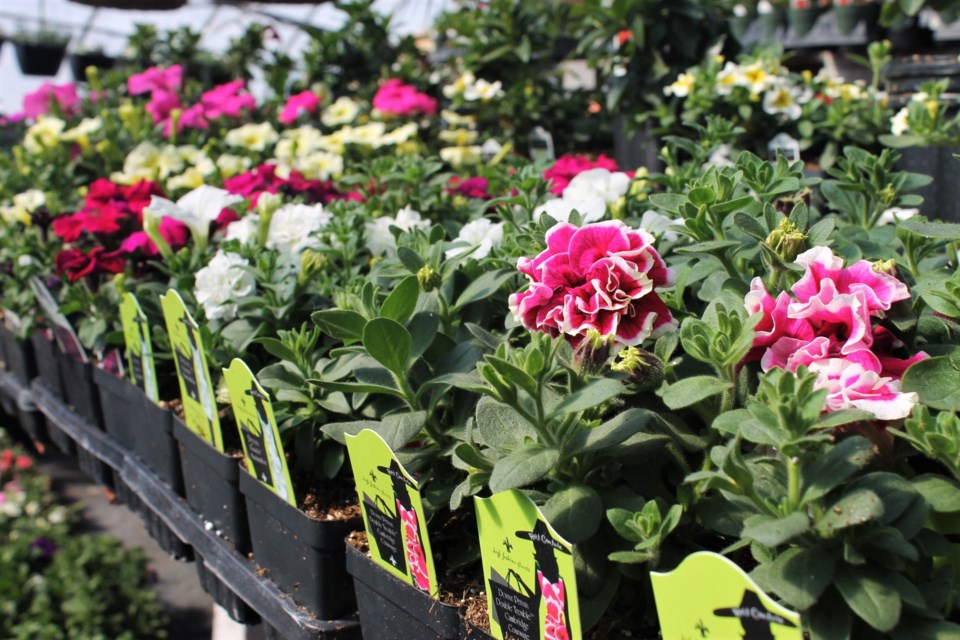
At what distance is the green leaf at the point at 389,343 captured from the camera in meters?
0.83

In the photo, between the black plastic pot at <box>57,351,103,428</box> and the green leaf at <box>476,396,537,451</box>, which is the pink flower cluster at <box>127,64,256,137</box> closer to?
the black plastic pot at <box>57,351,103,428</box>

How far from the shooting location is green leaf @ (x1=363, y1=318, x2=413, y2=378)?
0.83m

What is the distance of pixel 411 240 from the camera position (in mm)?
1075

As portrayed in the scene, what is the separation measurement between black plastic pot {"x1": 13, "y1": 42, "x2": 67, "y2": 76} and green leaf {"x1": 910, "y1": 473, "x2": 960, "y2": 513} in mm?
6088

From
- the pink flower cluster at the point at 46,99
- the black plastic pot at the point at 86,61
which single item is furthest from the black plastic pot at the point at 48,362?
the black plastic pot at the point at 86,61

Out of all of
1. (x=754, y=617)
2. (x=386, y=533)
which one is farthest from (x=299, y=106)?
(x=754, y=617)

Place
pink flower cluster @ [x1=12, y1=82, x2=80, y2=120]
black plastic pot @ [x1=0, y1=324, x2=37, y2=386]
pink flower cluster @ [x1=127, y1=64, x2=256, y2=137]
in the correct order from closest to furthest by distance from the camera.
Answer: black plastic pot @ [x1=0, y1=324, x2=37, y2=386], pink flower cluster @ [x1=127, y1=64, x2=256, y2=137], pink flower cluster @ [x1=12, y1=82, x2=80, y2=120]

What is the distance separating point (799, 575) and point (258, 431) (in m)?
0.62

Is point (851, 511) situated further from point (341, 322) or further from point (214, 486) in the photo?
point (214, 486)

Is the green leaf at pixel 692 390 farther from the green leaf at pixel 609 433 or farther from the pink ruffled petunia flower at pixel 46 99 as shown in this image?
the pink ruffled petunia flower at pixel 46 99

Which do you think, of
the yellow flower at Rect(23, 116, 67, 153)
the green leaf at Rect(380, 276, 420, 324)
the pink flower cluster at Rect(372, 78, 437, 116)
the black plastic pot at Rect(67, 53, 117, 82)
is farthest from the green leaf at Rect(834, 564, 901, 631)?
the black plastic pot at Rect(67, 53, 117, 82)

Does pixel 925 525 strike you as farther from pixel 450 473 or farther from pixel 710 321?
pixel 450 473

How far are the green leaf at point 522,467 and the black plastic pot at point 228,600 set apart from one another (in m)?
0.65

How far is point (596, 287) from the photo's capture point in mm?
748
